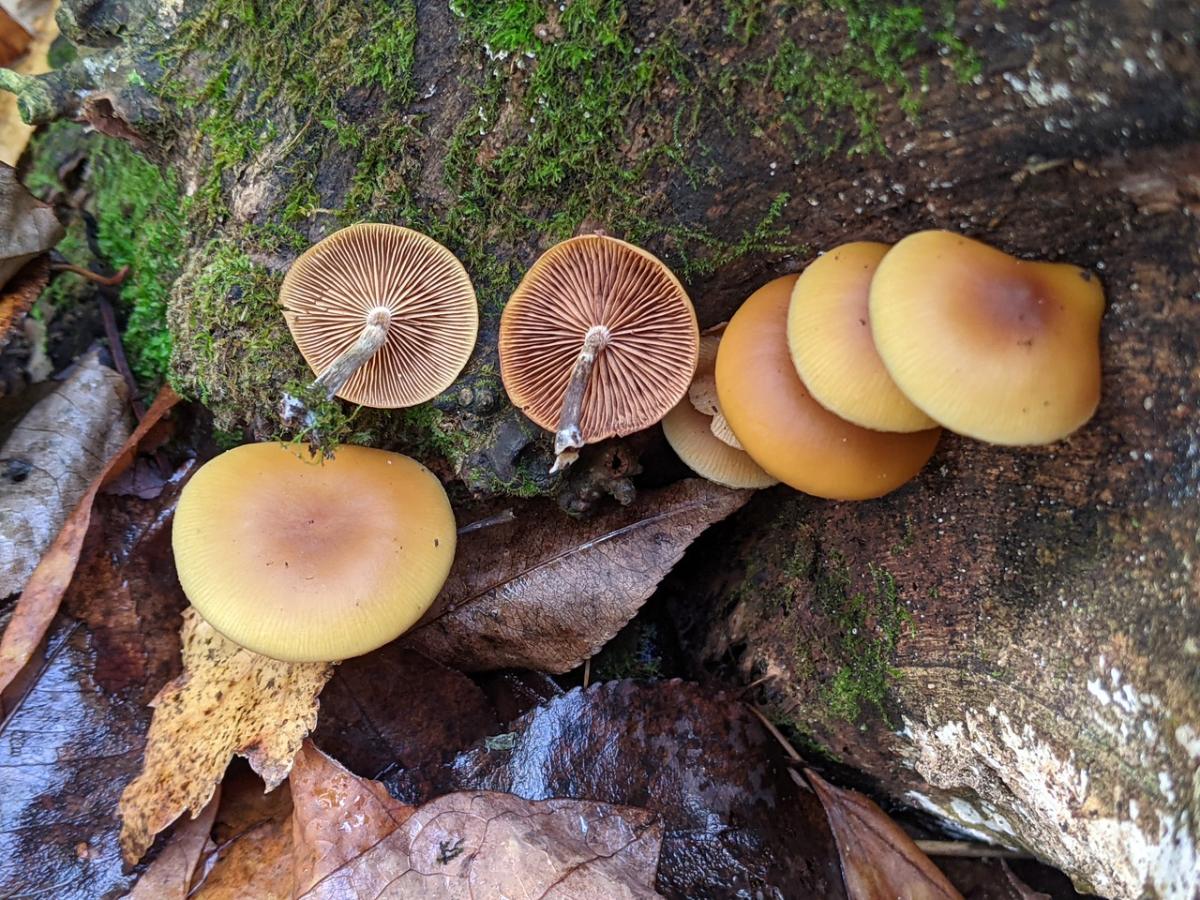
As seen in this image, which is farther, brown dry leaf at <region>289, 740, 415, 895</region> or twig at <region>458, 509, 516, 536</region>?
twig at <region>458, 509, 516, 536</region>

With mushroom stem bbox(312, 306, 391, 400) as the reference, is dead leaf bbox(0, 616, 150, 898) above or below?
below

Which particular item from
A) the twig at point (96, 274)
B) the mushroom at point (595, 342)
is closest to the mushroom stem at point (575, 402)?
the mushroom at point (595, 342)

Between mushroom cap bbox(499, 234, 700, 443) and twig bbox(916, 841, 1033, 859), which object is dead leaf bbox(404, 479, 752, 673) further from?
twig bbox(916, 841, 1033, 859)

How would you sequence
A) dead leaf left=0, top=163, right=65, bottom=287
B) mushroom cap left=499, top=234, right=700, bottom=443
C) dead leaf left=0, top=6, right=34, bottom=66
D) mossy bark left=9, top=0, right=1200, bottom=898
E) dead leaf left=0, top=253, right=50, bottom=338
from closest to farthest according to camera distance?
mossy bark left=9, top=0, right=1200, bottom=898 < mushroom cap left=499, top=234, right=700, bottom=443 < dead leaf left=0, top=163, right=65, bottom=287 < dead leaf left=0, top=253, right=50, bottom=338 < dead leaf left=0, top=6, right=34, bottom=66

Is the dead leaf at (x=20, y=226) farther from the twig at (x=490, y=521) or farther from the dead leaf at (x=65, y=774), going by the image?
the twig at (x=490, y=521)

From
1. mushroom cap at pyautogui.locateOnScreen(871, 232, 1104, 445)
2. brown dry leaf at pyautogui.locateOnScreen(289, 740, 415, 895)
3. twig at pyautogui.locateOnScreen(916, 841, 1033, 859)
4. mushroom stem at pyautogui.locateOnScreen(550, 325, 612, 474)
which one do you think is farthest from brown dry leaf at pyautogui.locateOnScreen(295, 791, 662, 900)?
mushroom cap at pyautogui.locateOnScreen(871, 232, 1104, 445)

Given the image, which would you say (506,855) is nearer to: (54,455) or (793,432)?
(793,432)
